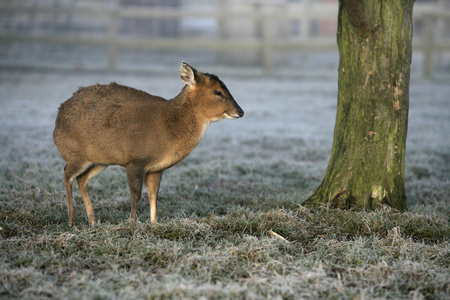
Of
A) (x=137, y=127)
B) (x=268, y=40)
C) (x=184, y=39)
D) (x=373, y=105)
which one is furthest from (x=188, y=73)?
(x=184, y=39)

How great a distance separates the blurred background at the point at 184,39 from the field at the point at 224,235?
363 inches

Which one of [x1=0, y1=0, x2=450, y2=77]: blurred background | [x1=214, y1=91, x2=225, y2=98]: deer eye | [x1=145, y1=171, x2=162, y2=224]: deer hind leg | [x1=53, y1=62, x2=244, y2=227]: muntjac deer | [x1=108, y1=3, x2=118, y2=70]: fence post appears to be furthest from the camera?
[x1=108, y1=3, x2=118, y2=70]: fence post

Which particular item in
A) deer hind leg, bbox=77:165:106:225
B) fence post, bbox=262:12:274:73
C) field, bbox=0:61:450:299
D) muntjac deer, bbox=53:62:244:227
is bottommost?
field, bbox=0:61:450:299

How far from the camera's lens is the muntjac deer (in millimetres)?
4695

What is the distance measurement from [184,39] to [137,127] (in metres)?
19.2

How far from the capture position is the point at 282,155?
8156mm

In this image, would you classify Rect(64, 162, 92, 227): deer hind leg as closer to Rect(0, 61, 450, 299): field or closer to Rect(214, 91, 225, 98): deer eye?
Rect(0, 61, 450, 299): field

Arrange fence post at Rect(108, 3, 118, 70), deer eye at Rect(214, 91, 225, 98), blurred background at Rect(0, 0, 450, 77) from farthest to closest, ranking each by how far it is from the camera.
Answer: fence post at Rect(108, 3, 118, 70), blurred background at Rect(0, 0, 450, 77), deer eye at Rect(214, 91, 225, 98)

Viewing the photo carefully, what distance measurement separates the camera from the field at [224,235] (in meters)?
3.46

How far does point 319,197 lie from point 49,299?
109 inches

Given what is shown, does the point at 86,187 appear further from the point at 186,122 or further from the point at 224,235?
the point at 224,235

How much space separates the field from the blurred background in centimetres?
921

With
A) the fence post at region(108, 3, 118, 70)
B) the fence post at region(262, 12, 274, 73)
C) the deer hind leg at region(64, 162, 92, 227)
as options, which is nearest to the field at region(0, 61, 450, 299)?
the deer hind leg at region(64, 162, 92, 227)

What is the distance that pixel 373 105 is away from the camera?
4.98 m
